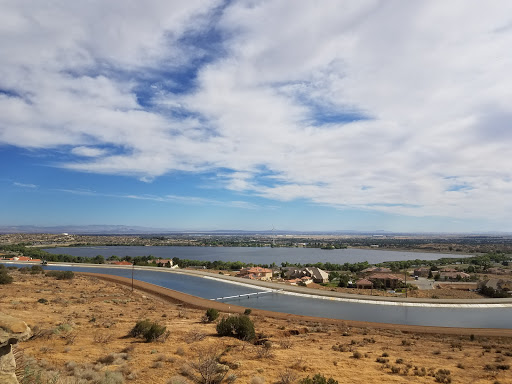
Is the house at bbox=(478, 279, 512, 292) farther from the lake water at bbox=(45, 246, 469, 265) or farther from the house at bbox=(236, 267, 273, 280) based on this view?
the lake water at bbox=(45, 246, 469, 265)

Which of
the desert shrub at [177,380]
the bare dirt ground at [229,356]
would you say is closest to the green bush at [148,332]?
the bare dirt ground at [229,356]

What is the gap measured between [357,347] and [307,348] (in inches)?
134

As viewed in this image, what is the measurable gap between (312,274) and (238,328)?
52.1 meters

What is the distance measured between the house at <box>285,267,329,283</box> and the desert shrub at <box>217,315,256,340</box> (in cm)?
4945

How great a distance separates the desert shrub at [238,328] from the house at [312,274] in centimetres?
4945

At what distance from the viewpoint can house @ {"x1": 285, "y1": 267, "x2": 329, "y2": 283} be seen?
214 ft

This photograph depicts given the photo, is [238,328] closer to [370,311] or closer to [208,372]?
[208,372]

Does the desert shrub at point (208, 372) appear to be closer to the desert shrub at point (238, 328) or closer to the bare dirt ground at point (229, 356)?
the bare dirt ground at point (229, 356)

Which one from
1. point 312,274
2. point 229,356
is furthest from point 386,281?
point 229,356

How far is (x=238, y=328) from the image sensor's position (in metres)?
18.1

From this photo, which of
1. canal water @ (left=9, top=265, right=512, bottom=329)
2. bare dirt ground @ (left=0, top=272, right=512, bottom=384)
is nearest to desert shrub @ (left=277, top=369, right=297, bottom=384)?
bare dirt ground @ (left=0, top=272, right=512, bottom=384)

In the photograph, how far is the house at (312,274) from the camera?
6519cm

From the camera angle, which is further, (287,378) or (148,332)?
(148,332)

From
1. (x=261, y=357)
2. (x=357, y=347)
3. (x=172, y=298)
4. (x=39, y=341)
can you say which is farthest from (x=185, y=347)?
(x=172, y=298)
